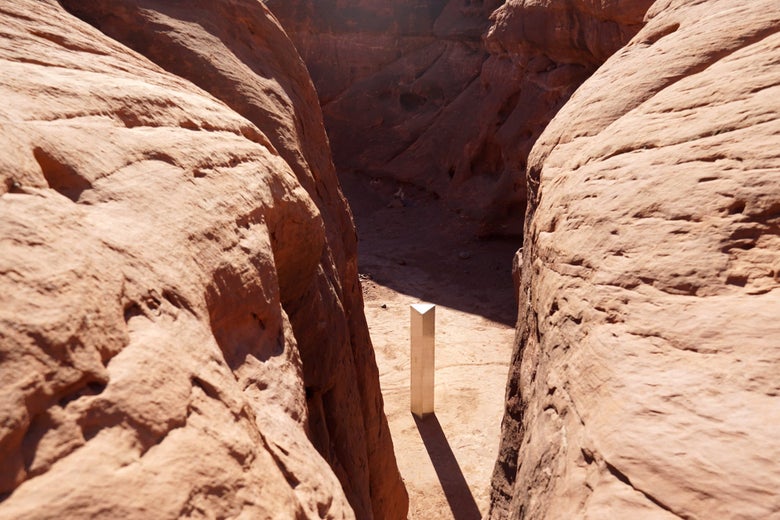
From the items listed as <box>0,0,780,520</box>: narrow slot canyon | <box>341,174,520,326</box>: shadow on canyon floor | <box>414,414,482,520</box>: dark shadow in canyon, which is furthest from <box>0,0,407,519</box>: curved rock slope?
<box>341,174,520,326</box>: shadow on canyon floor

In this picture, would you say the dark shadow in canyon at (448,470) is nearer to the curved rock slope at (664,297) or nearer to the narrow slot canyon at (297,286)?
the narrow slot canyon at (297,286)

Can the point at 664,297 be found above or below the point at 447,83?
below

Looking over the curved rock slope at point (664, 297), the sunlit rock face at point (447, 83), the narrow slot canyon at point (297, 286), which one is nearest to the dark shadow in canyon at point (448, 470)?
the narrow slot canyon at point (297, 286)

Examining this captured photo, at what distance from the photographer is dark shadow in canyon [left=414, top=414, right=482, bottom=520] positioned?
6066mm

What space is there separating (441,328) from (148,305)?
8128mm

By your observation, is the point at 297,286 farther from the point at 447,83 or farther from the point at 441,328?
the point at 447,83

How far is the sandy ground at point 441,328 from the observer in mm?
6559

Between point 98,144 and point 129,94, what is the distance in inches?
23.4

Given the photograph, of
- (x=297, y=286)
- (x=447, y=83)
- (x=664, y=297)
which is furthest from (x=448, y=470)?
(x=447, y=83)

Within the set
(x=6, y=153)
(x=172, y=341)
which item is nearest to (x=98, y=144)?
(x=6, y=153)

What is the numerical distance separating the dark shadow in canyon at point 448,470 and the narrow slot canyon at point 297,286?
14cm

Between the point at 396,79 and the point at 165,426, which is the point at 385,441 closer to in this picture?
the point at 165,426

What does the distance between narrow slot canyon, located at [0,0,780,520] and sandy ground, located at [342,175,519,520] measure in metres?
0.66

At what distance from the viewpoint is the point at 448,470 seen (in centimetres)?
659
